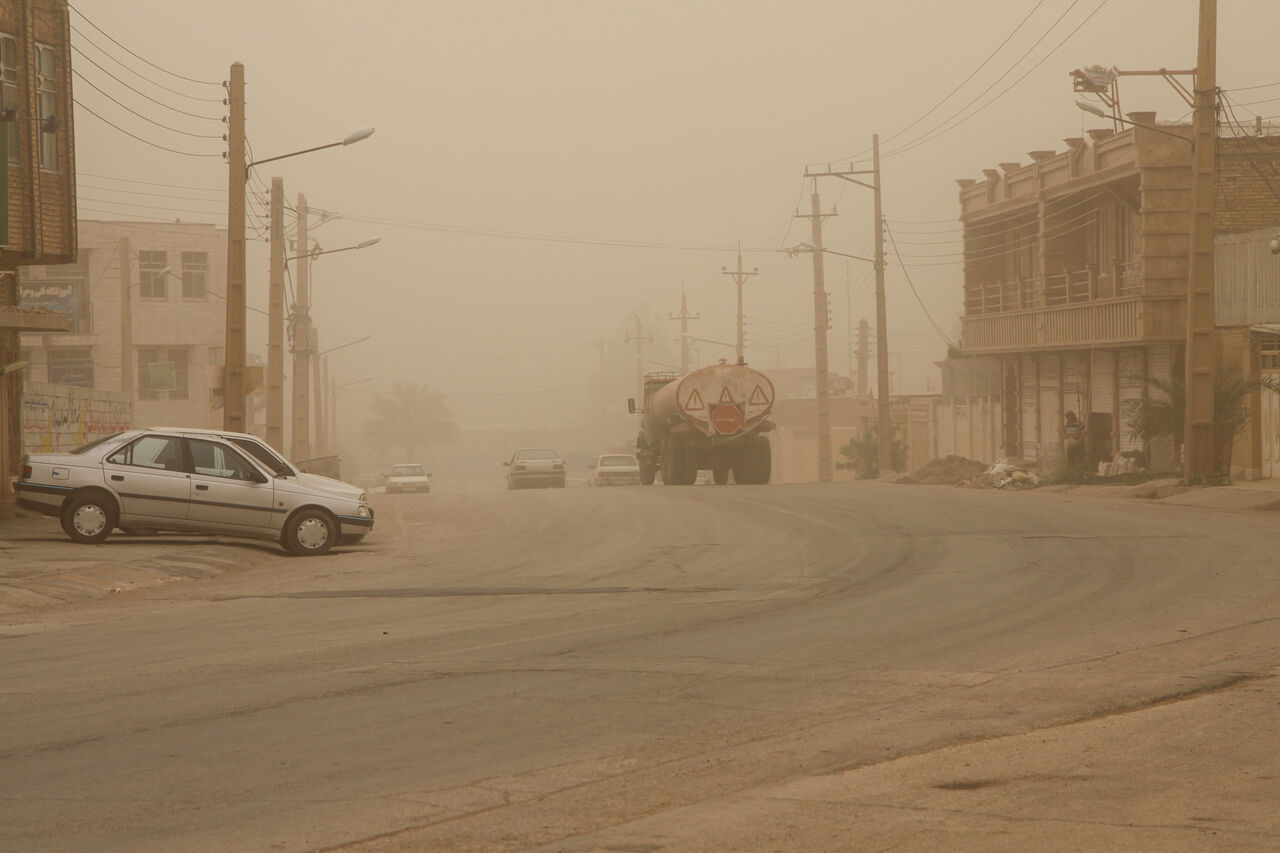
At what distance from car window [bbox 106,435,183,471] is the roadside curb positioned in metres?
1.11

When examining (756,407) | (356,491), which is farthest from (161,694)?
(756,407)

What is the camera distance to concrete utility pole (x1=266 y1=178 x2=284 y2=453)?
3123 cm

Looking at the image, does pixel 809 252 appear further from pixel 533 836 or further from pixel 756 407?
pixel 533 836

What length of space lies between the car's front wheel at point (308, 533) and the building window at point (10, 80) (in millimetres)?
9424

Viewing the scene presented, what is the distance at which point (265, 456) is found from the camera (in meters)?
20.3

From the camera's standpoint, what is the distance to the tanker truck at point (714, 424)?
38125 mm

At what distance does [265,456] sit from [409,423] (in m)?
138

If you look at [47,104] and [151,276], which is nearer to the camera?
[47,104]

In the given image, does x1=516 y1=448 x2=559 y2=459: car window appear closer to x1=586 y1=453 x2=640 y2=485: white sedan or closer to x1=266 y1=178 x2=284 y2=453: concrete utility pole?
x1=586 y1=453 x2=640 y2=485: white sedan

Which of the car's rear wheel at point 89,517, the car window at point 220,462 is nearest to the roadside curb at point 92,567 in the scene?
the car's rear wheel at point 89,517

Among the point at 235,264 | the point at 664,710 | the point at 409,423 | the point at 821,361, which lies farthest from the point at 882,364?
the point at 409,423

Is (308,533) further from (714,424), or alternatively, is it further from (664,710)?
(714,424)

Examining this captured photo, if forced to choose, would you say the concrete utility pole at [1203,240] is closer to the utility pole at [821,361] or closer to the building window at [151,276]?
the utility pole at [821,361]

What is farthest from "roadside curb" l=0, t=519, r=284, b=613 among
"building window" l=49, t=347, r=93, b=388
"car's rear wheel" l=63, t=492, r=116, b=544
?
"building window" l=49, t=347, r=93, b=388
